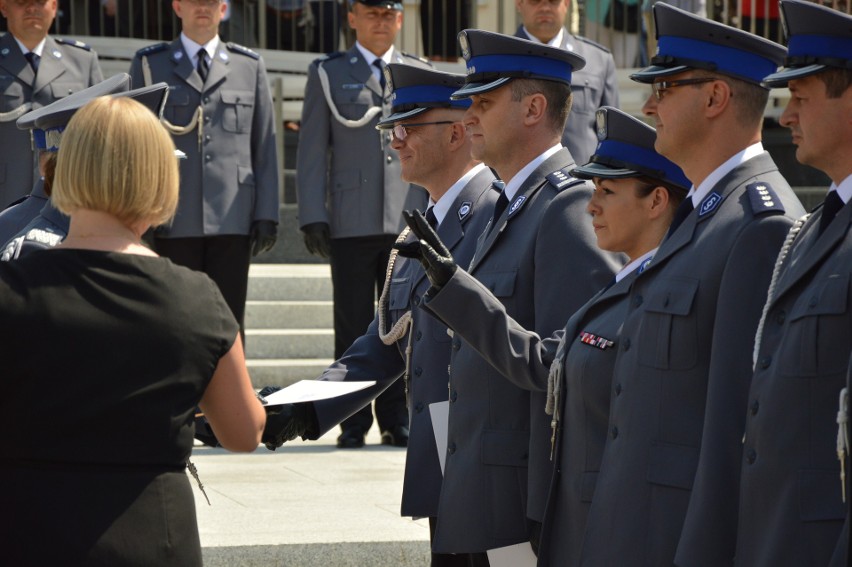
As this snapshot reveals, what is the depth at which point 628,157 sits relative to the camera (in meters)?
3.99

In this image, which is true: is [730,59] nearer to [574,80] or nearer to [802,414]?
[802,414]

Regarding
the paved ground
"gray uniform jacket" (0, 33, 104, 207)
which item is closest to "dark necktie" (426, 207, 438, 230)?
the paved ground

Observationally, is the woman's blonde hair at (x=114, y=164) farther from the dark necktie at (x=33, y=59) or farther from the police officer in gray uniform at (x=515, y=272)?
the dark necktie at (x=33, y=59)

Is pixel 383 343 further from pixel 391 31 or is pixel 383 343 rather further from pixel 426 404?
pixel 391 31

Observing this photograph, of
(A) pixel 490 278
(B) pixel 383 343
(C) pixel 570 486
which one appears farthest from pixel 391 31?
(C) pixel 570 486

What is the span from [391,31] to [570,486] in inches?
192

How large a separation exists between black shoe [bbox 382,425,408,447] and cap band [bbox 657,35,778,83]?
4475 millimetres

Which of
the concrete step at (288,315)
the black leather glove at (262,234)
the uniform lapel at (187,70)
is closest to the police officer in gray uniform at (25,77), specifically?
the uniform lapel at (187,70)

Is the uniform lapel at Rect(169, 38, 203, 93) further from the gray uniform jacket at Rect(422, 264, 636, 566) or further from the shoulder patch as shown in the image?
the shoulder patch

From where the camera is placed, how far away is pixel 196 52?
26.7 ft

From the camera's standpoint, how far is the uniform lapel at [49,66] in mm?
8055

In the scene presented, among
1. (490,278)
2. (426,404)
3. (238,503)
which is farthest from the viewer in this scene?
(238,503)

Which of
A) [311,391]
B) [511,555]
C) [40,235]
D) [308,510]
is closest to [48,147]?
[40,235]

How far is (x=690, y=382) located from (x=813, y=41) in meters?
0.77
